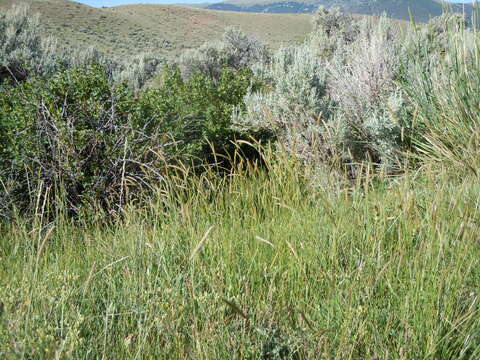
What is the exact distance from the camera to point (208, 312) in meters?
1.73

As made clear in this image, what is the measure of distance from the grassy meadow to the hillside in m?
26.2

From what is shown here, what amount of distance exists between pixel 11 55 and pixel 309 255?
12806 mm

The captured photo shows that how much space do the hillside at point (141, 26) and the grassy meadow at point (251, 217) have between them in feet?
85.9

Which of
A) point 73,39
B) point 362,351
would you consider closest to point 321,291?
point 362,351

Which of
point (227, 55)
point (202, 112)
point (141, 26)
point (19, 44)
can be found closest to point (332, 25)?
point (227, 55)

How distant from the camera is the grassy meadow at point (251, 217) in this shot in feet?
5.43

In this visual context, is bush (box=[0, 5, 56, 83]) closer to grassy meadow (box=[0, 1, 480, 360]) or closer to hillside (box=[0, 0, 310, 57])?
grassy meadow (box=[0, 1, 480, 360])

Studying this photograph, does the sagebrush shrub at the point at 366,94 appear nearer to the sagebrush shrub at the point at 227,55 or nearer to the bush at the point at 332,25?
the bush at the point at 332,25

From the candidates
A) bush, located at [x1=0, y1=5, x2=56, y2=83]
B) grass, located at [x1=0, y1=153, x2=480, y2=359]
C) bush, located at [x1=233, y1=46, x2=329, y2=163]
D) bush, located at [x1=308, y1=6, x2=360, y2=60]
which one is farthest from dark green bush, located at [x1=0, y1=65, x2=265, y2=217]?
bush, located at [x1=308, y1=6, x2=360, y2=60]

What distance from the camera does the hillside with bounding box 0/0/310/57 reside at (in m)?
38.1

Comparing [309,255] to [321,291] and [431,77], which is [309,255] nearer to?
[321,291]

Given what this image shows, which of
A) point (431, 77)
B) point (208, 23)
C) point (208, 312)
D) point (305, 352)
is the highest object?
point (208, 23)

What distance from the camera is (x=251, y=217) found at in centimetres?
301

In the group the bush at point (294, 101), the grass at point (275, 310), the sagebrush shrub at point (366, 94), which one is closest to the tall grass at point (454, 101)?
the sagebrush shrub at point (366, 94)
